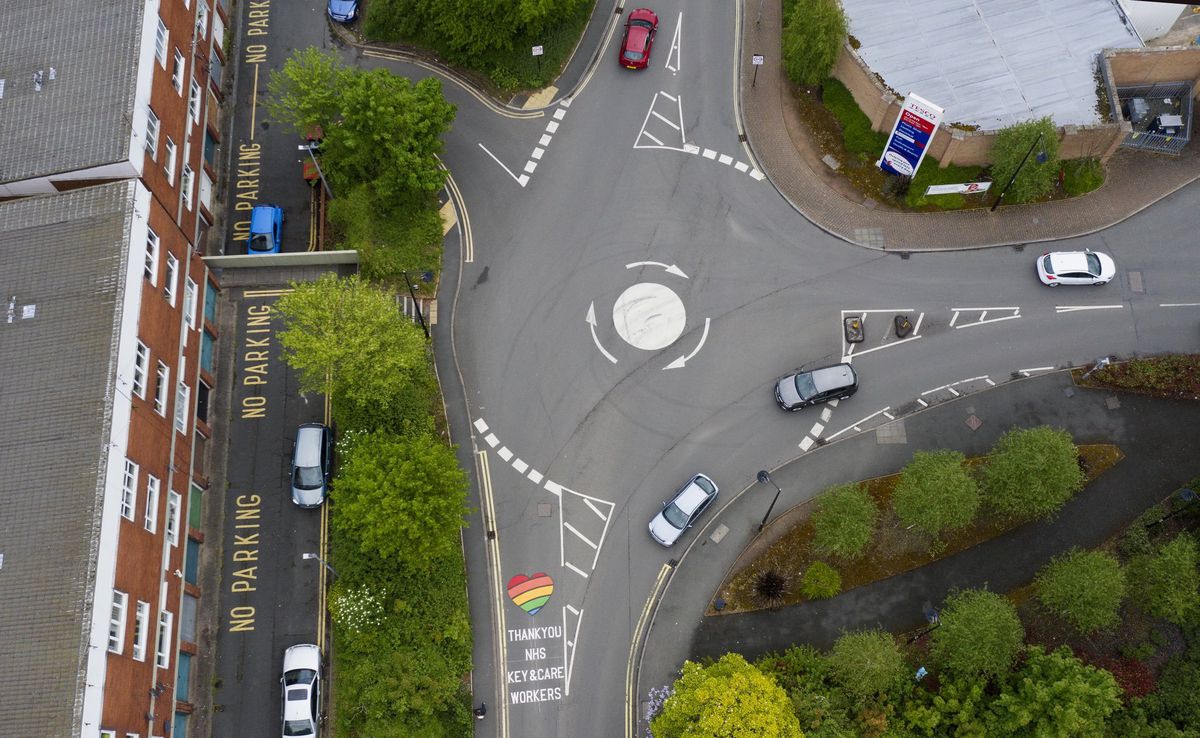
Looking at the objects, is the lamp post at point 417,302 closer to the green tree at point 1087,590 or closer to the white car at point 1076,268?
the green tree at point 1087,590

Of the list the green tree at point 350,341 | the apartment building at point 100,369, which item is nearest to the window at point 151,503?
the apartment building at point 100,369

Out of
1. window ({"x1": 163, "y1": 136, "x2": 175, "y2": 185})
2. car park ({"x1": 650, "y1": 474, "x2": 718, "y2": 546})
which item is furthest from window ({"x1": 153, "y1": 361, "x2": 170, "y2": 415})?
car park ({"x1": 650, "y1": 474, "x2": 718, "y2": 546})

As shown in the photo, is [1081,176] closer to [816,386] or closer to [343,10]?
[816,386]

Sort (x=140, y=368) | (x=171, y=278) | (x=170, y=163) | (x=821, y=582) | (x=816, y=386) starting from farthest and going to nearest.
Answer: (x=816, y=386) < (x=170, y=163) < (x=171, y=278) < (x=821, y=582) < (x=140, y=368)

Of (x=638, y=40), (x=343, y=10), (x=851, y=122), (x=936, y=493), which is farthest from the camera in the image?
(x=343, y=10)

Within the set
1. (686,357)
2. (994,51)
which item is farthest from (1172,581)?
(994,51)
